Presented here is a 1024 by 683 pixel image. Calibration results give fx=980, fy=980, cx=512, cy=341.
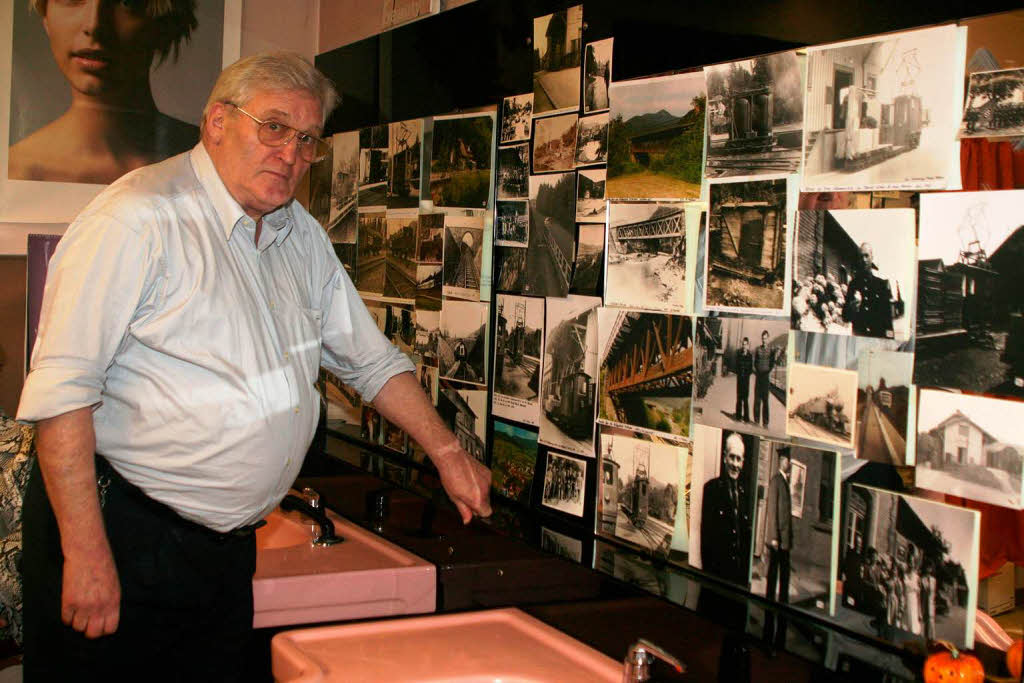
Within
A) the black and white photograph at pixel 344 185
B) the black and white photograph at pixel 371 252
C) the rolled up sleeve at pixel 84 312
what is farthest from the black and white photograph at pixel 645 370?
the black and white photograph at pixel 344 185

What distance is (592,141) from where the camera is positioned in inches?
66.1

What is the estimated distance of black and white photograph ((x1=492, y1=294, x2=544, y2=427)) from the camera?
1851mm

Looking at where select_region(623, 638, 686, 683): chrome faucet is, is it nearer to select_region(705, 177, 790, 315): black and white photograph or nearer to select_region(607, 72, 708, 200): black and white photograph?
select_region(705, 177, 790, 315): black and white photograph

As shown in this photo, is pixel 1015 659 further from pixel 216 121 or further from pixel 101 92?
pixel 101 92

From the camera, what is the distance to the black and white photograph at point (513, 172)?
1884 mm

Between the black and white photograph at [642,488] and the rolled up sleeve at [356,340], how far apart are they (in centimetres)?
40

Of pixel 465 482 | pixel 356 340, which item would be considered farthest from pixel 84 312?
pixel 465 482

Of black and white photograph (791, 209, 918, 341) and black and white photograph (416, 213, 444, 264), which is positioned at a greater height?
black and white photograph (416, 213, 444, 264)

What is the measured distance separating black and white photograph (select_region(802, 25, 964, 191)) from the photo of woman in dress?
222 cm

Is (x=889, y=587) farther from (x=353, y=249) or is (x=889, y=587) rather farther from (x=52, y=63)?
(x=52, y=63)

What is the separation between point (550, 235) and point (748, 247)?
1.70 ft

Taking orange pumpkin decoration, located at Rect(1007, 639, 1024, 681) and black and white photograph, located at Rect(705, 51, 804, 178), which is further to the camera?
black and white photograph, located at Rect(705, 51, 804, 178)

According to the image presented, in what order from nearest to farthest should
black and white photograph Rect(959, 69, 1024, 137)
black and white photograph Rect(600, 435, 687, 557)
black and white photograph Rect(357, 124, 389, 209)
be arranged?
black and white photograph Rect(959, 69, 1024, 137) < black and white photograph Rect(600, 435, 687, 557) < black and white photograph Rect(357, 124, 389, 209)

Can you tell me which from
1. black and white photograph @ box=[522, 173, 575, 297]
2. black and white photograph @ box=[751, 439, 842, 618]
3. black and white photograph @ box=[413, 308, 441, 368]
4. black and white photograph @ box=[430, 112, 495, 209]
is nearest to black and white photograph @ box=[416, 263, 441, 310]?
black and white photograph @ box=[413, 308, 441, 368]
